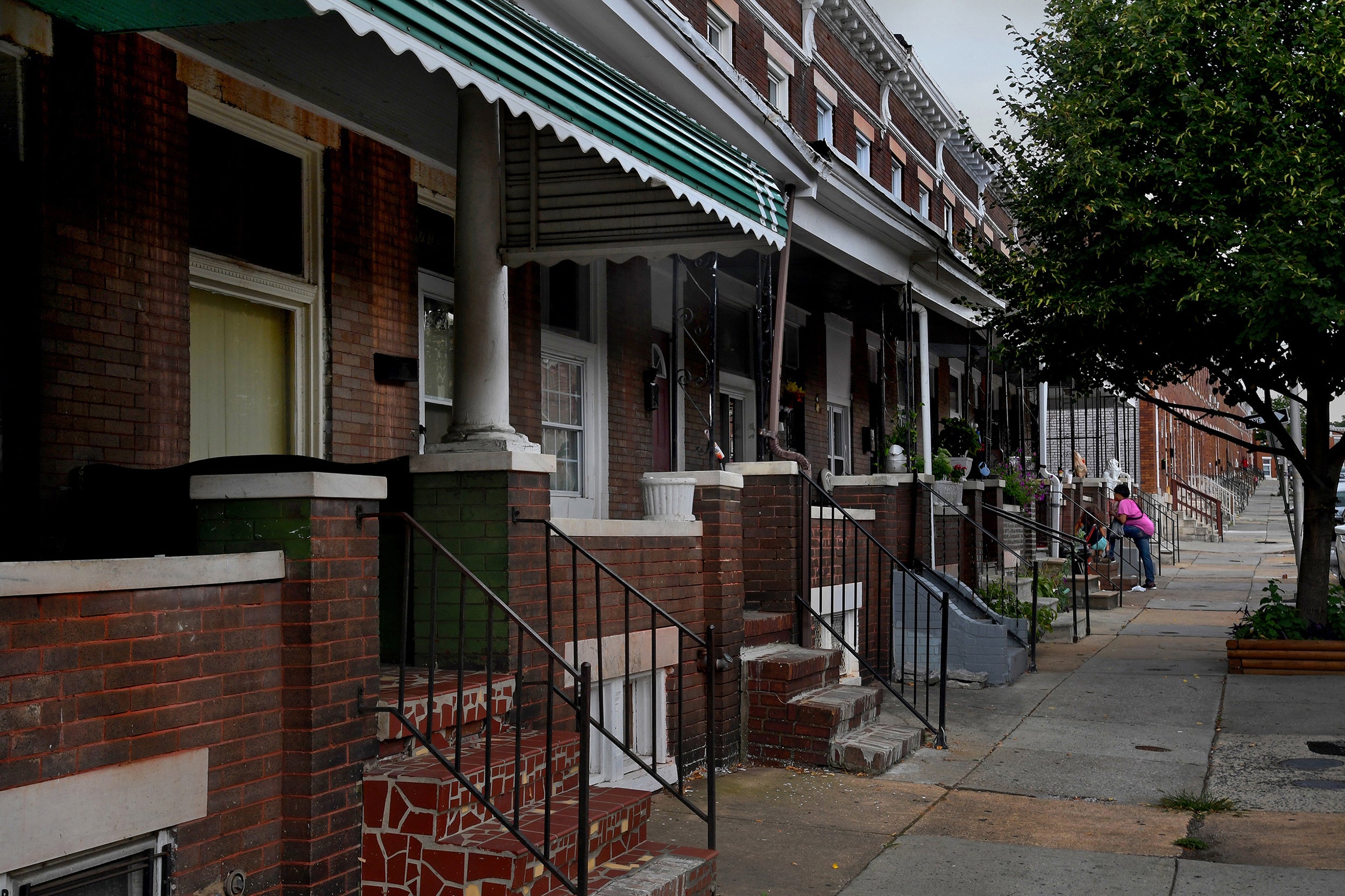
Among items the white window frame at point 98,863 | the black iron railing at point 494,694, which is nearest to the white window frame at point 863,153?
the black iron railing at point 494,694

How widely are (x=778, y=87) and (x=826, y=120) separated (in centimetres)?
203

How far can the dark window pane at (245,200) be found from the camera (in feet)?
21.4

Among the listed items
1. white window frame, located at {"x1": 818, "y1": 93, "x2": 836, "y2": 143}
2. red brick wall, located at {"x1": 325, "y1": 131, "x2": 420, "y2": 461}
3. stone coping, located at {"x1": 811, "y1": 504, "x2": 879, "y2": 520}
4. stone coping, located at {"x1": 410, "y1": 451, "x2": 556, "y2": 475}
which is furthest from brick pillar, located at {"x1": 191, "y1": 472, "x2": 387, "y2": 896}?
white window frame, located at {"x1": 818, "y1": 93, "x2": 836, "y2": 143}

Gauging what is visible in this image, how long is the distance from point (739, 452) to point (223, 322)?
26.0 ft

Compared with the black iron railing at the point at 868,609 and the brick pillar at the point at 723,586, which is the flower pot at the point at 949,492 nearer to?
the black iron railing at the point at 868,609

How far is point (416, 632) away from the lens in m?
5.93

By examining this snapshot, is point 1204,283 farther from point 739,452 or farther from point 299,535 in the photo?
point 299,535

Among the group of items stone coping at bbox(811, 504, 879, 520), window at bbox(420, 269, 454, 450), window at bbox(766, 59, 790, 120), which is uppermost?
window at bbox(766, 59, 790, 120)

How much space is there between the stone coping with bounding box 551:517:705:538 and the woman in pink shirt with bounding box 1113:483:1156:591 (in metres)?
14.3

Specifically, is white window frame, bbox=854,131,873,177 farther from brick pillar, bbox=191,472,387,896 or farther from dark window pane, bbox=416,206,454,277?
brick pillar, bbox=191,472,387,896

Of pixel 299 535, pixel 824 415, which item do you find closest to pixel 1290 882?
pixel 299 535

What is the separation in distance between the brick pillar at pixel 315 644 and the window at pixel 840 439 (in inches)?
472

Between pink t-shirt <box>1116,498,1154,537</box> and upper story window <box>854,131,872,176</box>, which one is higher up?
upper story window <box>854,131,872,176</box>

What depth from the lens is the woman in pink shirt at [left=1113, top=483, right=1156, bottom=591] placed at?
2036cm
